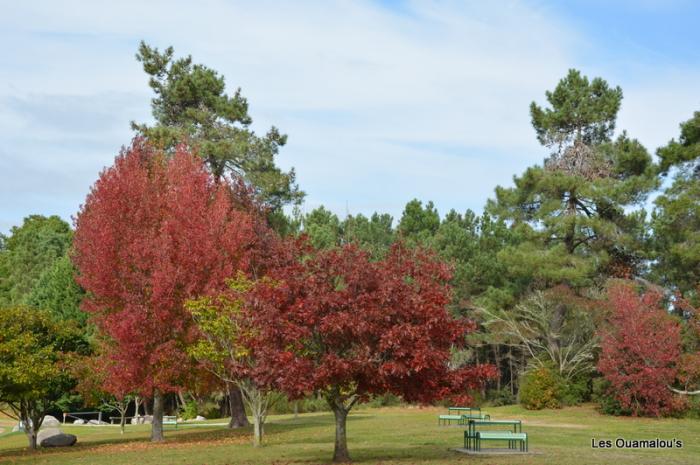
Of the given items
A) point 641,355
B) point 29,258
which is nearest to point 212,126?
point 641,355

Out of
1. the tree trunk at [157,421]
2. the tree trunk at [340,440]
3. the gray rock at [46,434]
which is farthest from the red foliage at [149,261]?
the tree trunk at [340,440]

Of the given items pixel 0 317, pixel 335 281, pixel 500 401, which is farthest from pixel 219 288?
pixel 500 401

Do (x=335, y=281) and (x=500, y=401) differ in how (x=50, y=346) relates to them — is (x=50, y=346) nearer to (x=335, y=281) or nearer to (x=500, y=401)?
(x=335, y=281)

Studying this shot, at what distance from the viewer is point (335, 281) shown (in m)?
19.8

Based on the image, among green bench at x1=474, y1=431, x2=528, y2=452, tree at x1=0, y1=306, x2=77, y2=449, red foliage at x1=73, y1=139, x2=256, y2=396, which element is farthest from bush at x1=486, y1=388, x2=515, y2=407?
green bench at x1=474, y1=431, x2=528, y2=452

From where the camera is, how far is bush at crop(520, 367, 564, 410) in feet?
146

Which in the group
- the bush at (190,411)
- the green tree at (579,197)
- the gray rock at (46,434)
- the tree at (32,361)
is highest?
the green tree at (579,197)

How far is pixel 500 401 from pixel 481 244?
434 inches

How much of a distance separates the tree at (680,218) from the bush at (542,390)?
8550mm

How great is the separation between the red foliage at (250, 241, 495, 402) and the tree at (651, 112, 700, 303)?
28.5 m

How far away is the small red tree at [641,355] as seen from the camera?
38.2 m

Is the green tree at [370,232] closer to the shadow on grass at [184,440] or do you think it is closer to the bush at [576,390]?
the bush at [576,390]

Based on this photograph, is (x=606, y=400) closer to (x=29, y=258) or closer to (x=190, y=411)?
(x=190, y=411)

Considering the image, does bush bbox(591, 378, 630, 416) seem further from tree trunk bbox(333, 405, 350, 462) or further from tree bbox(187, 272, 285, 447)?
tree trunk bbox(333, 405, 350, 462)
